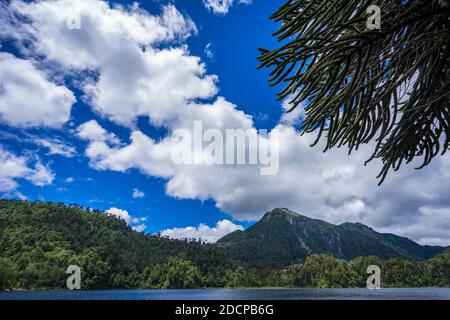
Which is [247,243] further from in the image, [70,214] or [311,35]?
[311,35]

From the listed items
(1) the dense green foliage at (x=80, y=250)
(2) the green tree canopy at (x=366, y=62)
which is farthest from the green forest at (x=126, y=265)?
(2) the green tree canopy at (x=366, y=62)

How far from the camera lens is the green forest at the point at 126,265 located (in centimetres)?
7904

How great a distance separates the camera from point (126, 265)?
102m

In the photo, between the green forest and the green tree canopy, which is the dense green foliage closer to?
the green forest

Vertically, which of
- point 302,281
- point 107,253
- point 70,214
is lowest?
point 302,281

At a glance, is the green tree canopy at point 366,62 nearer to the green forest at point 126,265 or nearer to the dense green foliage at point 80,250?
the dense green foliage at point 80,250

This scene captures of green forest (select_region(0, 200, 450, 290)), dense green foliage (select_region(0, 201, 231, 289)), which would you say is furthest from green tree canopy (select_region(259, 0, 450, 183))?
green forest (select_region(0, 200, 450, 290))

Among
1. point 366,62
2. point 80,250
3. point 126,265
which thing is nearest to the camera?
point 366,62

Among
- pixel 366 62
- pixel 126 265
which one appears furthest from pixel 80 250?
pixel 366 62

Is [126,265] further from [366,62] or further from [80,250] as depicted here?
[366,62]

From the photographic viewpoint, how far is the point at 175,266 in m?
103
